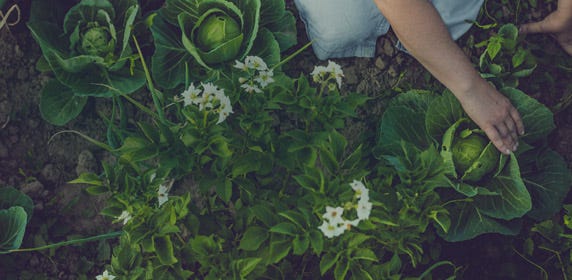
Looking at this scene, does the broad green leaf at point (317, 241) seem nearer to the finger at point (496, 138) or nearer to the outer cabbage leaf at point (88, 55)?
the finger at point (496, 138)

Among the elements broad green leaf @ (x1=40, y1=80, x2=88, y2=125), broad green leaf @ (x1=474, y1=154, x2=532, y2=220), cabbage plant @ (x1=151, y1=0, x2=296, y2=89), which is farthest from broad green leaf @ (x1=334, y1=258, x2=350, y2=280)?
broad green leaf @ (x1=40, y1=80, x2=88, y2=125)

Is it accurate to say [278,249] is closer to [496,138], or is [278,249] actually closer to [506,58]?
[496,138]

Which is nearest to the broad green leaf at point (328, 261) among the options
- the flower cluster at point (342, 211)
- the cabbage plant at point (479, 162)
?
the flower cluster at point (342, 211)

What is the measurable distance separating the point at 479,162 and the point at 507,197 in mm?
195

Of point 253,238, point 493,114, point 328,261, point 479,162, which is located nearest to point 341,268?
point 328,261

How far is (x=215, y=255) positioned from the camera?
160 cm

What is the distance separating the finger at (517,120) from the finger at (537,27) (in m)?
0.59

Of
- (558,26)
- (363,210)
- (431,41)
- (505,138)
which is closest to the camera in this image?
(363,210)

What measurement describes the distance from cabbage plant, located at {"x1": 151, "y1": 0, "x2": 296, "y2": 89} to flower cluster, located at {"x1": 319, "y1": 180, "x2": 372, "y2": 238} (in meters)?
0.82

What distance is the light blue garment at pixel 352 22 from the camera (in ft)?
6.91

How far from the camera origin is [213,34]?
6.72 ft

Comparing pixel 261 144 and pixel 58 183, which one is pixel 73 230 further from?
pixel 261 144

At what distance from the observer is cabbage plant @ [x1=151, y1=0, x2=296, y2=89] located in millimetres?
2033

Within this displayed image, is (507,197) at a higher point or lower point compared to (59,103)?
lower
